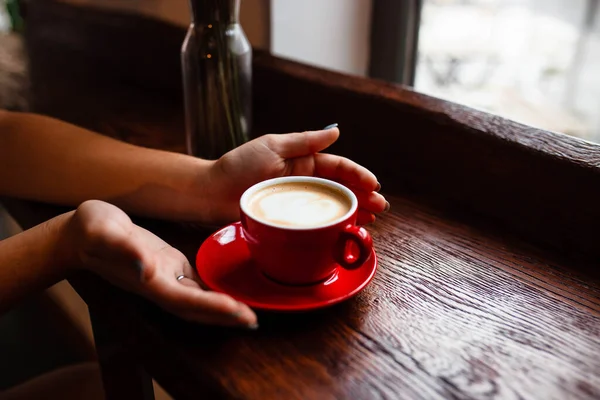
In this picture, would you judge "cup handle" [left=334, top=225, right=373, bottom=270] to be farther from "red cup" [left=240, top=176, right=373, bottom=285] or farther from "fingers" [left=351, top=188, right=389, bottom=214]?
"fingers" [left=351, top=188, right=389, bottom=214]

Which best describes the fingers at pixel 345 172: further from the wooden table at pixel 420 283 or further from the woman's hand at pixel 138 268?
the woman's hand at pixel 138 268

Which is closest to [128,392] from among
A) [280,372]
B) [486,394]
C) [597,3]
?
[280,372]

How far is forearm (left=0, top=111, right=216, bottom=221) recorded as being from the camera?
666 millimetres

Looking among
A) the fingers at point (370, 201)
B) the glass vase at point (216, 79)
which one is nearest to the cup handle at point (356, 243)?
the fingers at point (370, 201)

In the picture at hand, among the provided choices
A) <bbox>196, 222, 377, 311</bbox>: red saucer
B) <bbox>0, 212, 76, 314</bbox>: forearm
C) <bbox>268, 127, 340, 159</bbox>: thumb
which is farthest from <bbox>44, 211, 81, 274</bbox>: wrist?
<bbox>268, 127, 340, 159</bbox>: thumb

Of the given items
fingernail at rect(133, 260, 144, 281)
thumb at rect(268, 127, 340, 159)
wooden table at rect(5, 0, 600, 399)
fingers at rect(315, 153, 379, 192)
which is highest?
thumb at rect(268, 127, 340, 159)

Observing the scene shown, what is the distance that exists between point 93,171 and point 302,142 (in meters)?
0.27

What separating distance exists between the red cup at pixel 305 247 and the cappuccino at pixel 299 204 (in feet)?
0.04

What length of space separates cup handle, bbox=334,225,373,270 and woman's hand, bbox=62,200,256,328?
0.32 feet

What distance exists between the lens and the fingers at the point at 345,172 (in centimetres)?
62

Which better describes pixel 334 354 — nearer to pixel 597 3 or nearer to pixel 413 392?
pixel 413 392

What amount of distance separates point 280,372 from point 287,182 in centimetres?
21

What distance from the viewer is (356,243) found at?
1.69 feet

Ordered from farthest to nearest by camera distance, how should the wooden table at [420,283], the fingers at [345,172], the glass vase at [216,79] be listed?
the glass vase at [216,79], the fingers at [345,172], the wooden table at [420,283]
